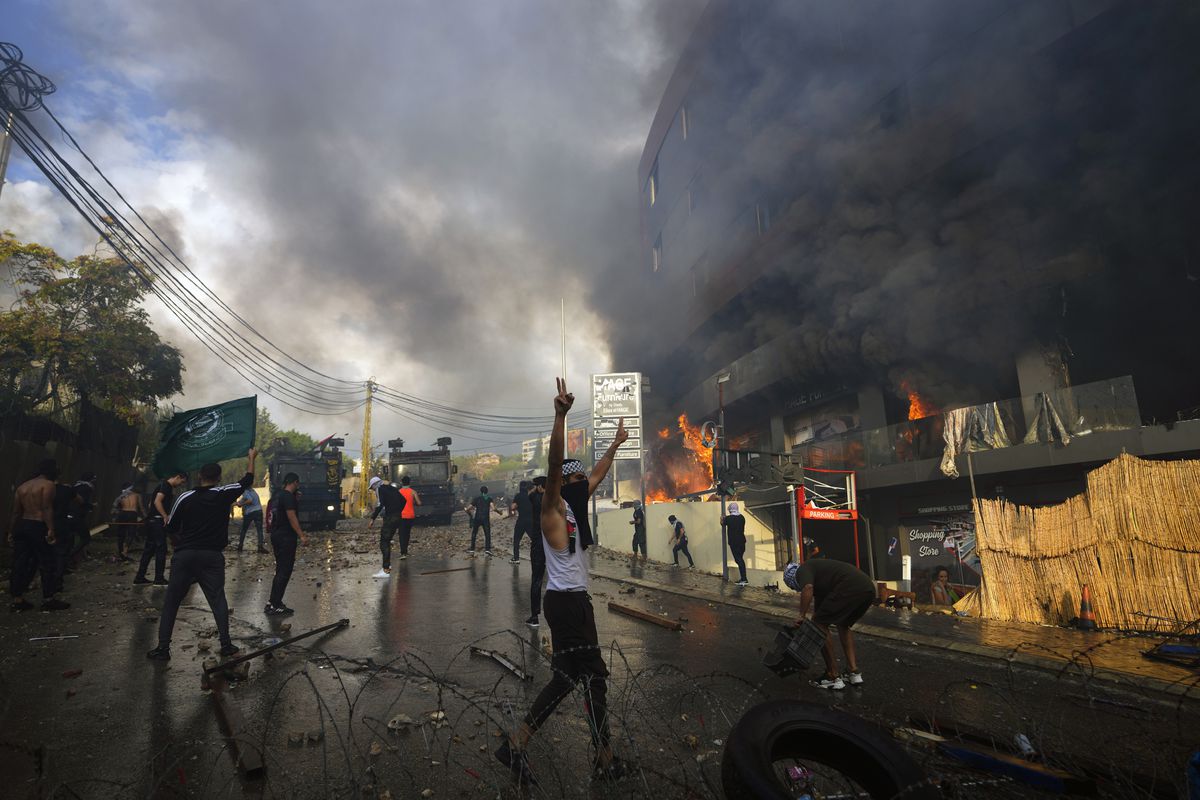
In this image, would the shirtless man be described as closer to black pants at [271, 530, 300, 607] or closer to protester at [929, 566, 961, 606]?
black pants at [271, 530, 300, 607]

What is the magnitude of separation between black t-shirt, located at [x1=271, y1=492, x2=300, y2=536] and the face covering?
5.12 m

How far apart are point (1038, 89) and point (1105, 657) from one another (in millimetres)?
17042

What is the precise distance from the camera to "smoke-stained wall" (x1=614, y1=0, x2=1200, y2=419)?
54.9ft

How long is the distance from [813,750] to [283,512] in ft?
22.6

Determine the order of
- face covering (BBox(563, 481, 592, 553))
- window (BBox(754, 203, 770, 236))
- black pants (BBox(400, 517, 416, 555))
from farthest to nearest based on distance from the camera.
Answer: window (BBox(754, 203, 770, 236)) → black pants (BBox(400, 517, 416, 555)) → face covering (BBox(563, 481, 592, 553))

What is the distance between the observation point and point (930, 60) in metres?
21.0

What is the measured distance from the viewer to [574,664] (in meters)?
3.46

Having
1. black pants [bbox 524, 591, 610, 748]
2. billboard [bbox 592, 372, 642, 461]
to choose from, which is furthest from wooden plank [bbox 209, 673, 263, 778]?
billboard [bbox 592, 372, 642, 461]

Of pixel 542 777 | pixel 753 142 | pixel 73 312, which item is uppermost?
pixel 753 142

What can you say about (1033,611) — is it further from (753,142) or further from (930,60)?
(753,142)

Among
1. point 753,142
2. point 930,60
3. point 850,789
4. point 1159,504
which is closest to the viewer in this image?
point 850,789

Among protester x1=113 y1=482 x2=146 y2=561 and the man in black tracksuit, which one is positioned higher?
protester x1=113 y1=482 x2=146 y2=561

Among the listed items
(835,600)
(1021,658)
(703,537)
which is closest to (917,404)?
(703,537)

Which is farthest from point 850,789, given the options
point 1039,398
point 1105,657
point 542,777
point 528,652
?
point 1039,398
